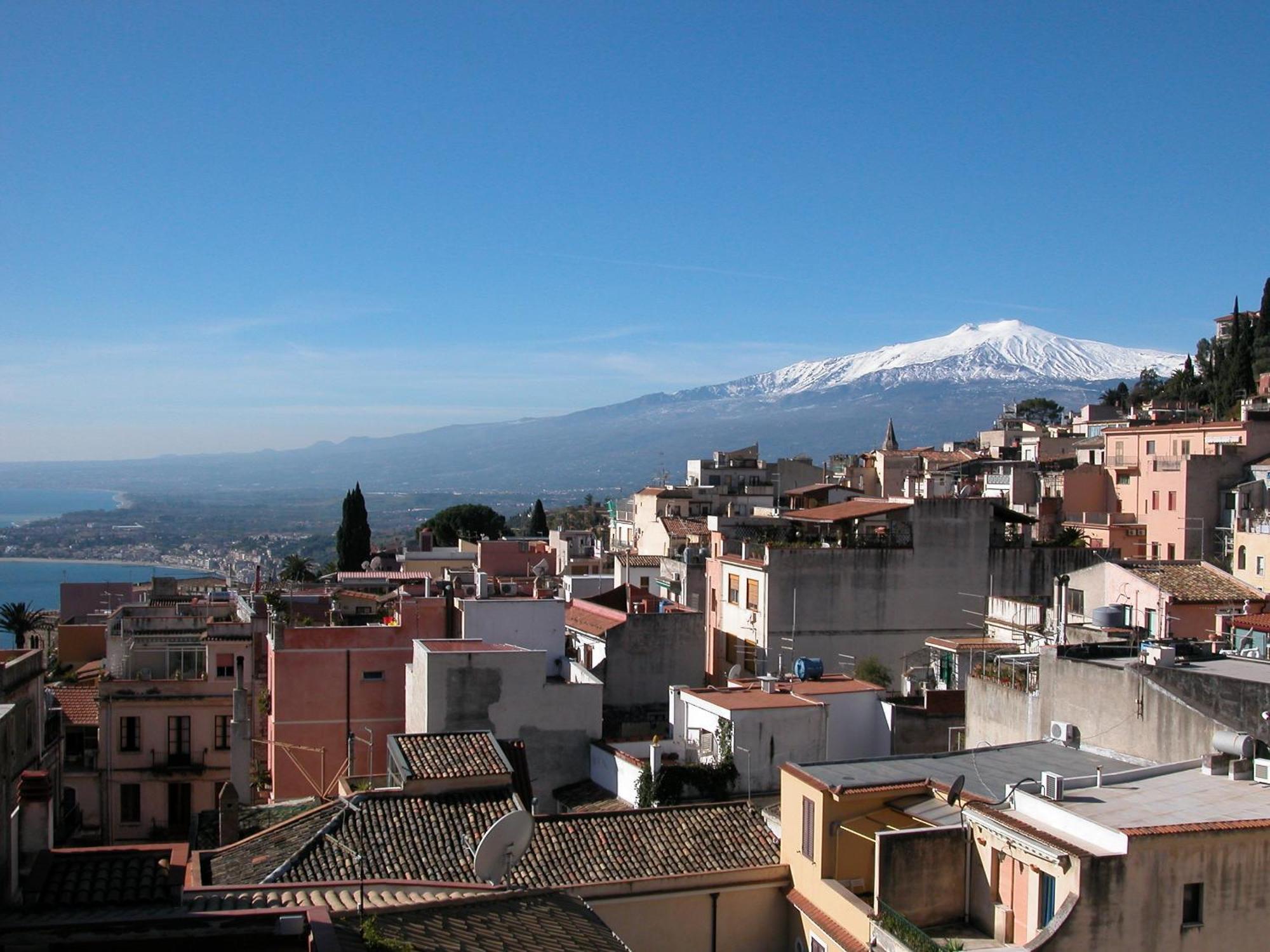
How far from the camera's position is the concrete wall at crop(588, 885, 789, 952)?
49.0 ft

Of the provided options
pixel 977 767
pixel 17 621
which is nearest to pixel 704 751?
pixel 977 767

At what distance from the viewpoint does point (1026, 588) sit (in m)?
31.1

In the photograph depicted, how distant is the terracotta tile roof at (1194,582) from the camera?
24672mm

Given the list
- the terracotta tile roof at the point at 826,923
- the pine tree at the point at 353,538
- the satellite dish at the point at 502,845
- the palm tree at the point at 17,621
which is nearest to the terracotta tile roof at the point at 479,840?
the terracotta tile roof at the point at 826,923

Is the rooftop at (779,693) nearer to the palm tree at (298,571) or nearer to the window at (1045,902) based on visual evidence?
the window at (1045,902)

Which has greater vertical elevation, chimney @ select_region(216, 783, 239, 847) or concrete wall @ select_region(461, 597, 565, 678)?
concrete wall @ select_region(461, 597, 565, 678)

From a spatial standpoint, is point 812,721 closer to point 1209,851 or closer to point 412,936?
point 1209,851

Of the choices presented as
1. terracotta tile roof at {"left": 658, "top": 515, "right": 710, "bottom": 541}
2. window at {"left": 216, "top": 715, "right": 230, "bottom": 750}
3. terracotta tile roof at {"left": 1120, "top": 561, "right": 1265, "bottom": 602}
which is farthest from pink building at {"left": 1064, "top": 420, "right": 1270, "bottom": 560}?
window at {"left": 216, "top": 715, "right": 230, "bottom": 750}

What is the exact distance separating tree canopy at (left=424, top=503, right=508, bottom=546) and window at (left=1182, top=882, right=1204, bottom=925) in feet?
270

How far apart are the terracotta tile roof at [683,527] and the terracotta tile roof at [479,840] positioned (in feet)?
94.7

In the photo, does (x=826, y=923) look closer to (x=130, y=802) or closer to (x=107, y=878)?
(x=107, y=878)

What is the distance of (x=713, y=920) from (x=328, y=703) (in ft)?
40.5

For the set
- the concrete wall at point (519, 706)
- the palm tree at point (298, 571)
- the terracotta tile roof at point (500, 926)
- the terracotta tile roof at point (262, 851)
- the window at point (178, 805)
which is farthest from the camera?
the palm tree at point (298, 571)

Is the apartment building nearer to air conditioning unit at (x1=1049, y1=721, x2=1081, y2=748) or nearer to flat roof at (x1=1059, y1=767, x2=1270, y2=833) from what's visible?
air conditioning unit at (x1=1049, y1=721, x2=1081, y2=748)
